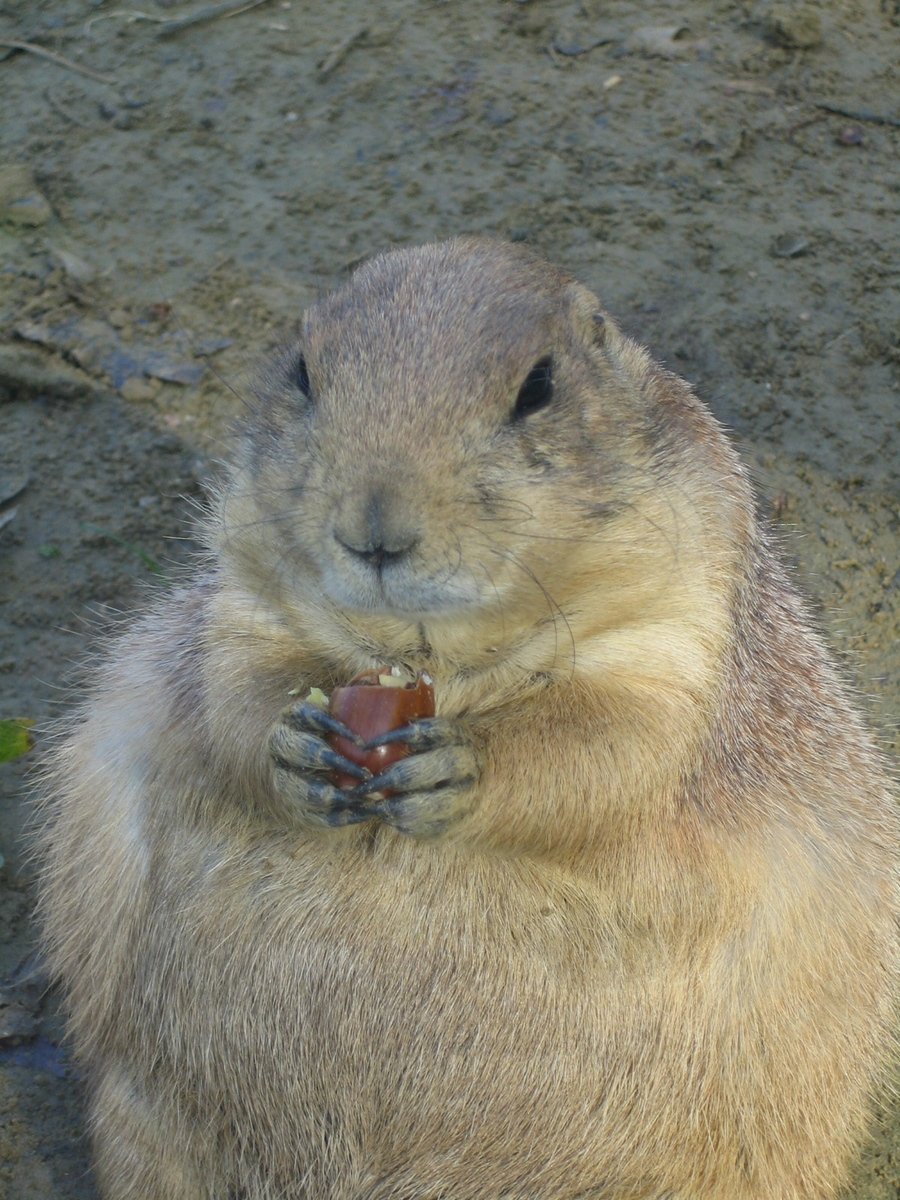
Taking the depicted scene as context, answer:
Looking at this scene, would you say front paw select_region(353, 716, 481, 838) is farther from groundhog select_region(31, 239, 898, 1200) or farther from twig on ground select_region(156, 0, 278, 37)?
twig on ground select_region(156, 0, 278, 37)

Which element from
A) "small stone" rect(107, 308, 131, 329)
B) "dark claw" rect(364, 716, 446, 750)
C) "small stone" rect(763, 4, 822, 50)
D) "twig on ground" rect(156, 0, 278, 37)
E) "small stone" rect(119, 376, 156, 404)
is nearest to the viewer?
"dark claw" rect(364, 716, 446, 750)

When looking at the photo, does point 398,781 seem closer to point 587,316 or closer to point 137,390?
point 587,316

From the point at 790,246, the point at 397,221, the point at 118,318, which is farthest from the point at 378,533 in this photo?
the point at 790,246

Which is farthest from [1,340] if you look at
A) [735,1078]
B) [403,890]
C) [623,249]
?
[735,1078]

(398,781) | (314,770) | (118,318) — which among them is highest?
(398,781)

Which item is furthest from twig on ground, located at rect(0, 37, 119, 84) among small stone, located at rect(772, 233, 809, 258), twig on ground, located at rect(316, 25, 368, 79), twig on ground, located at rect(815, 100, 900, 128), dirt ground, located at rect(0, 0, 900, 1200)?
twig on ground, located at rect(815, 100, 900, 128)

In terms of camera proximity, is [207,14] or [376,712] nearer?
[376,712]

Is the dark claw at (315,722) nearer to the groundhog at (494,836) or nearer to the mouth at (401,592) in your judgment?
the groundhog at (494,836)
